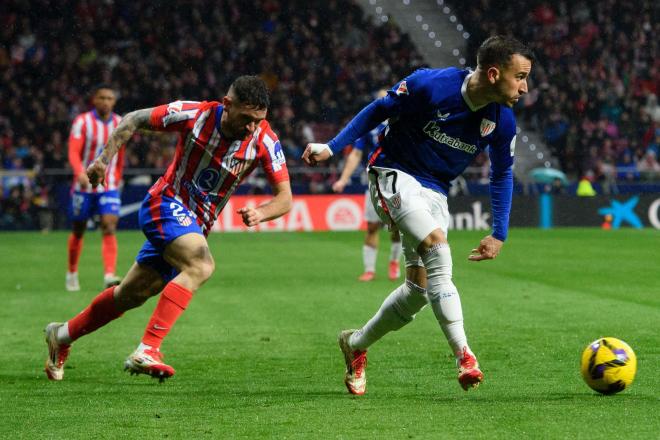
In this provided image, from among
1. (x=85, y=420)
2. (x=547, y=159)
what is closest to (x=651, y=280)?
(x=85, y=420)

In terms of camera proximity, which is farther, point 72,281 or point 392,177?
point 72,281

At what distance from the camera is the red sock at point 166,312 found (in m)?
6.00

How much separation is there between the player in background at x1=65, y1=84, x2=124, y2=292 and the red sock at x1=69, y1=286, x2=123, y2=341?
5.73m

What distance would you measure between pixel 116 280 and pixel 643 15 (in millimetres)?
26603

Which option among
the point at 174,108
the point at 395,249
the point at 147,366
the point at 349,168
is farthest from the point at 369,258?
the point at 147,366

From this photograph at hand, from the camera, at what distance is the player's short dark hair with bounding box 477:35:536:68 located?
6023 mm

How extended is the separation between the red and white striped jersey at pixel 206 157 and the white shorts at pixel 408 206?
0.57m

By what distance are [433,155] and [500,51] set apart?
26.9 inches

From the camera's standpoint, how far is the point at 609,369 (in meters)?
5.82

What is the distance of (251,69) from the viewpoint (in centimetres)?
3216

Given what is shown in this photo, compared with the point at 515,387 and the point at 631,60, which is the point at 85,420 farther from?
the point at 631,60

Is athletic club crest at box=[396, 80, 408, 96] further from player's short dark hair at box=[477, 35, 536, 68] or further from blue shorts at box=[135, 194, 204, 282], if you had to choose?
blue shorts at box=[135, 194, 204, 282]

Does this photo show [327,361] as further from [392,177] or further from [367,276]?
[367,276]

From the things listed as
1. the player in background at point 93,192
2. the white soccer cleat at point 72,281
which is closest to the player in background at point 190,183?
the player in background at point 93,192
